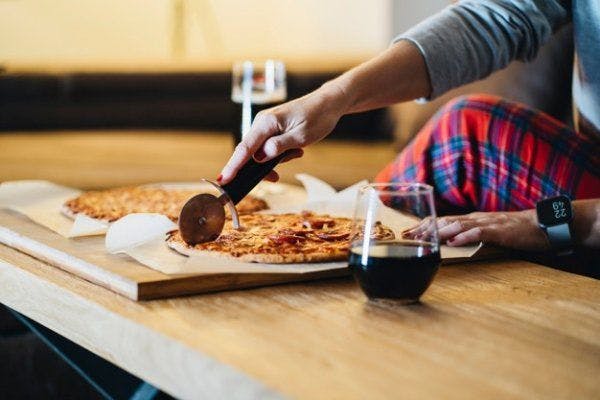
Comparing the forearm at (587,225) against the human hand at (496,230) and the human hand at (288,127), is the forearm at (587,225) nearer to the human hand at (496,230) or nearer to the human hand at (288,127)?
the human hand at (496,230)

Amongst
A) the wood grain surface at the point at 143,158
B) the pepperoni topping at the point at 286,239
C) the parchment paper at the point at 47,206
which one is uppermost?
the pepperoni topping at the point at 286,239

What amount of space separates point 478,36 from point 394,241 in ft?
2.49

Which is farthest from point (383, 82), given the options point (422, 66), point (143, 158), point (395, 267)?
point (143, 158)

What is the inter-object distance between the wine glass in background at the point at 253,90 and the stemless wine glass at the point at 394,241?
0.91 meters

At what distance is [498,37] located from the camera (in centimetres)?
165

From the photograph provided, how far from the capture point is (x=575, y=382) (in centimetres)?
81

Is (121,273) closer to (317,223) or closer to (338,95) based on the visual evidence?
(317,223)

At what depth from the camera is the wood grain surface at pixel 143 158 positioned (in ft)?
10.4

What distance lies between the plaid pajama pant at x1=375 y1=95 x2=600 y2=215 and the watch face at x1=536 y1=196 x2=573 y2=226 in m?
0.39

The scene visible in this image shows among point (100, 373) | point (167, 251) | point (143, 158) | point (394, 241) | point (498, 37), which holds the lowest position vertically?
point (143, 158)

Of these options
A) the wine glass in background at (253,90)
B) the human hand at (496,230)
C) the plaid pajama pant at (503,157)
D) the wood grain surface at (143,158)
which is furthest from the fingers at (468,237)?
the wood grain surface at (143,158)

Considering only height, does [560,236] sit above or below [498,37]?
below

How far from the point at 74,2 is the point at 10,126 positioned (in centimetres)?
152

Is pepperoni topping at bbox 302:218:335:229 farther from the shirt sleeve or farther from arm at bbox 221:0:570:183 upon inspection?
the shirt sleeve
